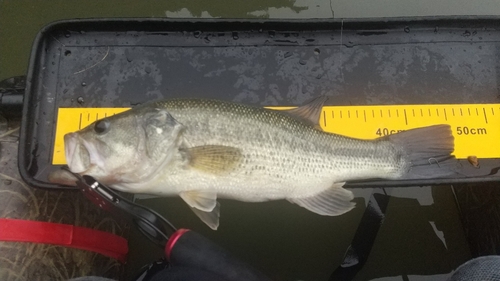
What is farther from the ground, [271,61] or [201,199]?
[271,61]

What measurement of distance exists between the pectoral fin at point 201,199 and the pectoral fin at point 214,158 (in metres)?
0.10

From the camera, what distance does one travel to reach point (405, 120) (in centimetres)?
193

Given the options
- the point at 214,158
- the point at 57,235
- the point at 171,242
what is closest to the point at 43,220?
the point at 57,235

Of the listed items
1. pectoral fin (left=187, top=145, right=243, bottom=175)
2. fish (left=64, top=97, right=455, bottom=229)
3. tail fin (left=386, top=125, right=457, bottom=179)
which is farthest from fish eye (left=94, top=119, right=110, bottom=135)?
tail fin (left=386, top=125, right=457, bottom=179)

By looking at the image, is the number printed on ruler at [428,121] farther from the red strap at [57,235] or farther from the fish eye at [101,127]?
the red strap at [57,235]

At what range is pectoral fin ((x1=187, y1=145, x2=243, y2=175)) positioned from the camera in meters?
1.55

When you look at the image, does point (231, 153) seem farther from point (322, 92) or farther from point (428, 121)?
point (428, 121)

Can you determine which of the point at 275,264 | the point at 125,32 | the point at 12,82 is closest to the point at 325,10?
the point at 125,32

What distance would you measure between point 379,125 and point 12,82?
185 centimetres

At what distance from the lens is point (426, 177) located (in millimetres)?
1814

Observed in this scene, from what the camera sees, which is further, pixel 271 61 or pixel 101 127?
pixel 271 61

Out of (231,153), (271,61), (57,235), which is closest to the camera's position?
(231,153)

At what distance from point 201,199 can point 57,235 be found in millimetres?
658

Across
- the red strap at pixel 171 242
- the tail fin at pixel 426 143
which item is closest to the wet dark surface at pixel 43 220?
the red strap at pixel 171 242
